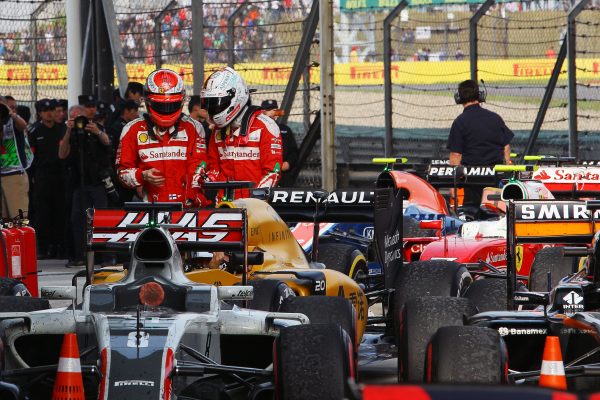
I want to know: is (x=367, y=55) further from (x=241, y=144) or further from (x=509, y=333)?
(x=509, y=333)

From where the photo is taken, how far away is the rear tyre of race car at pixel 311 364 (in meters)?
6.61

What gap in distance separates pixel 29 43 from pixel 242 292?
10747 mm

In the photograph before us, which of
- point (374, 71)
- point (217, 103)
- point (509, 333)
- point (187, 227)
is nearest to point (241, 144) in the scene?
point (217, 103)

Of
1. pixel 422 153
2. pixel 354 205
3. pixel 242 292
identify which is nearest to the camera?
pixel 242 292

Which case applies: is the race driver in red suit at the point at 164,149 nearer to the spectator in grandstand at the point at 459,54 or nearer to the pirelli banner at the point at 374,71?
the pirelli banner at the point at 374,71

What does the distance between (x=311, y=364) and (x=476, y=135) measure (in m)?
8.09

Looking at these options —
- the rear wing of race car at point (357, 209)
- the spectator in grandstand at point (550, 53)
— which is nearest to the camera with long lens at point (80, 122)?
the rear wing of race car at point (357, 209)

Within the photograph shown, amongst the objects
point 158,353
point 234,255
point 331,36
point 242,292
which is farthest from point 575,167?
point 158,353

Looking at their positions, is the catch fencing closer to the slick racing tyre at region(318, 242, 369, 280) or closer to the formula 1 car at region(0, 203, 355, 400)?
the slick racing tyre at region(318, 242, 369, 280)

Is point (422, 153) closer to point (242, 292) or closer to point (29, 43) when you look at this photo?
point (29, 43)

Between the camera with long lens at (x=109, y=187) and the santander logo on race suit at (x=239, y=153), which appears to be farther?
the camera with long lens at (x=109, y=187)

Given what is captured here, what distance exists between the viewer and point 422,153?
67.1ft

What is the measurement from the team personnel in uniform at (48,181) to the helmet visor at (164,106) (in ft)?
19.4

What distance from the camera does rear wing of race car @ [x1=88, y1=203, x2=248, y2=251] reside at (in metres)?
8.34
